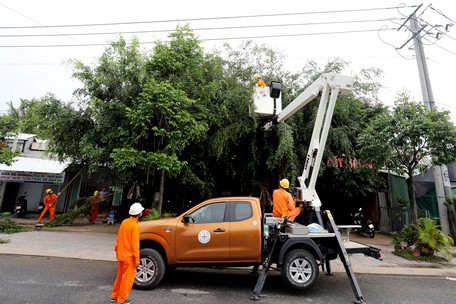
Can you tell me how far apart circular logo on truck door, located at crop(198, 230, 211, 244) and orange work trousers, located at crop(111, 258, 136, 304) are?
4.39 ft

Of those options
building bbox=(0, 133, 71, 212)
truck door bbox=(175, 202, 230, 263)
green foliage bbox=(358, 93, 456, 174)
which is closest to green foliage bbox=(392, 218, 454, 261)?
green foliage bbox=(358, 93, 456, 174)

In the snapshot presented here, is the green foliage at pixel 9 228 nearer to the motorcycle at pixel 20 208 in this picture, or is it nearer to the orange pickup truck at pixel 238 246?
the motorcycle at pixel 20 208

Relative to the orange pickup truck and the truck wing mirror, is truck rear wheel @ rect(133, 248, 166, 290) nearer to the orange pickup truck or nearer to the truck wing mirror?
the orange pickup truck

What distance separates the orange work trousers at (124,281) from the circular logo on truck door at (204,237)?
134 centimetres

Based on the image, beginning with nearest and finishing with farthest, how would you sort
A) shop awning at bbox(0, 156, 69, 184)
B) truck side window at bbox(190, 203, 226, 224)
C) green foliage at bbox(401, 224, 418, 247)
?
1. truck side window at bbox(190, 203, 226, 224)
2. green foliage at bbox(401, 224, 418, 247)
3. shop awning at bbox(0, 156, 69, 184)

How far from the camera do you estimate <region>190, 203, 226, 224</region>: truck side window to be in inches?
217

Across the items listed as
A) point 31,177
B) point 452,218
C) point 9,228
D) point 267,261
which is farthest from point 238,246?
point 31,177

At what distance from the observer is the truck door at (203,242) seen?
5.27 metres

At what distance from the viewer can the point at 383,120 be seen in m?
→ 9.62

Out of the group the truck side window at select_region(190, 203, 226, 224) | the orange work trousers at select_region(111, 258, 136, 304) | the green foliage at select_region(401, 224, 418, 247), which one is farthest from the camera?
the green foliage at select_region(401, 224, 418, 247)

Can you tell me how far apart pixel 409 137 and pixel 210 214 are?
7776 mm

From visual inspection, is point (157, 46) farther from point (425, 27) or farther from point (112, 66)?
point (425, 27)

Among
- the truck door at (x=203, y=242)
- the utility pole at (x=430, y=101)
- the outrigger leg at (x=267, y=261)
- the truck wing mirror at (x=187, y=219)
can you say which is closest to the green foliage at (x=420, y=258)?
the utility pole at (x=430, y=101)

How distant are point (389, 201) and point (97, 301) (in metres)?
14.8
